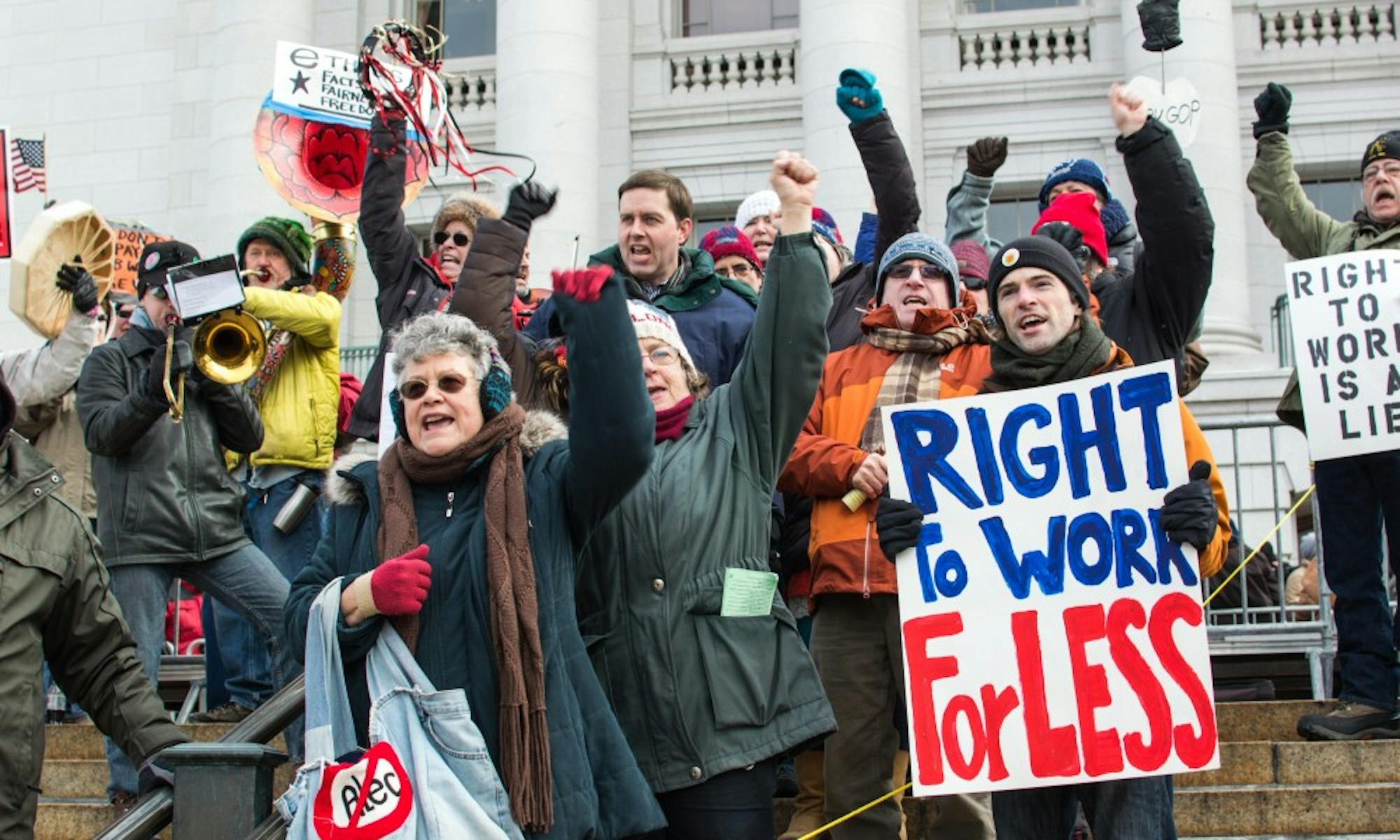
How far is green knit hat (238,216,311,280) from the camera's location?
291 inches

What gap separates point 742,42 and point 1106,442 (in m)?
16.9

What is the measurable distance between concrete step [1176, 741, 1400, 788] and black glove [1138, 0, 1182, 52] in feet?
8.98

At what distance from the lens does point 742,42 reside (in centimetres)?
2109

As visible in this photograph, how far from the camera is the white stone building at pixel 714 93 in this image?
18828mm

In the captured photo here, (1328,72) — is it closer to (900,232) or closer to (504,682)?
(900,232)

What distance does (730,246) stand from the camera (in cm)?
730

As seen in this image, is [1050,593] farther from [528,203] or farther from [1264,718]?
[1264,718]

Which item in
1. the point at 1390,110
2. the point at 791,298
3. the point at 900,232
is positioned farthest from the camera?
the point at 1390,110

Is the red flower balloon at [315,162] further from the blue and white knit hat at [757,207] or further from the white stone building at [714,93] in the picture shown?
the white stone building at [714,93]

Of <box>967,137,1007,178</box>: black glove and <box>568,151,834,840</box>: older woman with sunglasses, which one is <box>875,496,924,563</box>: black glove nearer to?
<box>568,151,834,840</box>: older woman with sunglasses


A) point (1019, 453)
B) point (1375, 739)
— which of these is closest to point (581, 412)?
point (1019, 453)

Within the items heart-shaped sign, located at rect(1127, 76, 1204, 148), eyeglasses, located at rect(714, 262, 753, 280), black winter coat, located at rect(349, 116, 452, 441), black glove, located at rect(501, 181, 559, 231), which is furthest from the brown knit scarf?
heart-shaped sign, located at rect(1127, 76, 1204, 148)

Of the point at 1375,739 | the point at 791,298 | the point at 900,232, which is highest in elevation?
the point at 900,232

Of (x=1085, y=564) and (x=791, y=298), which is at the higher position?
(x=791, y=298)
